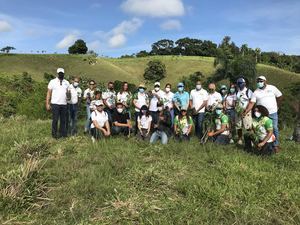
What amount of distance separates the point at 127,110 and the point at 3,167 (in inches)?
209

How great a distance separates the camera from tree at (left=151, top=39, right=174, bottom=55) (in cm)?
10600

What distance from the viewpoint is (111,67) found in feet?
225

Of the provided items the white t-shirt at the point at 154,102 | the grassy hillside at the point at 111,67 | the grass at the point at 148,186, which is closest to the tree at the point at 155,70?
the grassy hillside at the point at 111,67

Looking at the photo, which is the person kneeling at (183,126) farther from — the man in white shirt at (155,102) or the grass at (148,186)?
the grass at (148,186)

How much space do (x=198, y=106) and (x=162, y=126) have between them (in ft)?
3.81

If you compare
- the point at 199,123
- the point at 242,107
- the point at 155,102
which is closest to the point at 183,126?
the point at 199,123

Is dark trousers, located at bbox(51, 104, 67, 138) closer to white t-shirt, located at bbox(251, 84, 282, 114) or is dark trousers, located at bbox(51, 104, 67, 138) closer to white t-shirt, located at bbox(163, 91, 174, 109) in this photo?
white t-shirt, located at bbox(163, 91, 174, 109)

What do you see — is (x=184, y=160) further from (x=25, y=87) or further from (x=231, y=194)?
(x=25, y=87)

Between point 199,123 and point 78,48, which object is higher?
point 78,48

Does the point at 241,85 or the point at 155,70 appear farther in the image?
the point at 155,70

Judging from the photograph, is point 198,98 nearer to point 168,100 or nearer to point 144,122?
point 168,100

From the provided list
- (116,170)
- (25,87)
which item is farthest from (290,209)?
(25,87)

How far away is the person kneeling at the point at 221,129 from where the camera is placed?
11.0 m

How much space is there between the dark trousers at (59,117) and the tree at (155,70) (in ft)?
186
